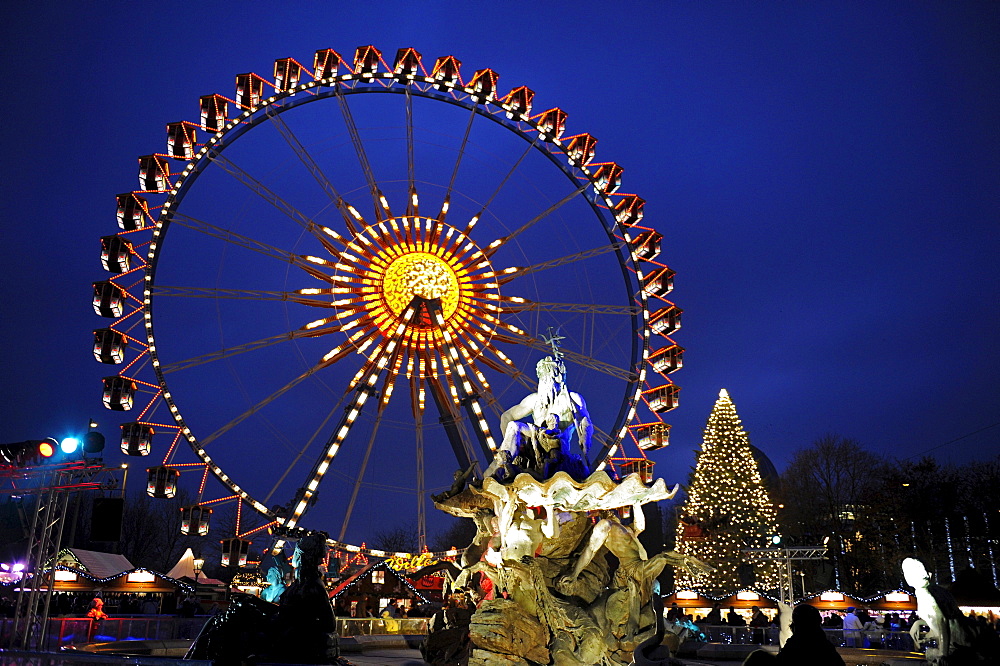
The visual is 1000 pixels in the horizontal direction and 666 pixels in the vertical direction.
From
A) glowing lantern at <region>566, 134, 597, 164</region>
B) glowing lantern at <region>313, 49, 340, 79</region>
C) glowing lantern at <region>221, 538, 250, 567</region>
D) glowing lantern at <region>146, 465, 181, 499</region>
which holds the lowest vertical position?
glowing lantern at <region>221, 538, 250, 567</region>

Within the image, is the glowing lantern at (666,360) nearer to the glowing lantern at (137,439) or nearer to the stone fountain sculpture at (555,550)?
the stone fountain sculpture at (555,550)

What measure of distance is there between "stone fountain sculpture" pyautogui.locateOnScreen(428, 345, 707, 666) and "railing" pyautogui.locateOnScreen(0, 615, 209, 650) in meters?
4.83

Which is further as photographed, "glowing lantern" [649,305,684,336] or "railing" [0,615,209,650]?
"glowing lantern" [649,305,684,336]

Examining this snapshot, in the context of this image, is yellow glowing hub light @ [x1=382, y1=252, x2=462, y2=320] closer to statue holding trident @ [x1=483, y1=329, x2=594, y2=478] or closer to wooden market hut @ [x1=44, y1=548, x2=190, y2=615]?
statue holding trident @ [x1=483, y1=329, x2=594, y2=478]

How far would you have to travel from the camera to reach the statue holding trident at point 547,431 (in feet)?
38.1

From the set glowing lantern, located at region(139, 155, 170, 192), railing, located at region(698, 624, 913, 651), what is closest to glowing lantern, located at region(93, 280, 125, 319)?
glowing lantern, located at region(139, 155, 170, 192)

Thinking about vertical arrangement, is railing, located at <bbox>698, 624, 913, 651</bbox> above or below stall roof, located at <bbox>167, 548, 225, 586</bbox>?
below

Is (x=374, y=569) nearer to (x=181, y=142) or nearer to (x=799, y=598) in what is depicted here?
(x=799, y=598)

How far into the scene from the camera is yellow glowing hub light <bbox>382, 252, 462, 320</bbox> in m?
20.2

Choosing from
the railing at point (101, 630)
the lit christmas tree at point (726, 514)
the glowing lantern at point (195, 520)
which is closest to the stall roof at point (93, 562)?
the glowing lantern at point (195, 520)

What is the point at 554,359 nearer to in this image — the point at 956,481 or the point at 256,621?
the point at 256,621

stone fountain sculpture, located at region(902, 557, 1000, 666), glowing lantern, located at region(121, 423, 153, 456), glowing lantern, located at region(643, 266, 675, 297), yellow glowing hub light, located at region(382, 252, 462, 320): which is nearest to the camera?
stone fountain sculpture, located at region(902, 557, 1000, 666)

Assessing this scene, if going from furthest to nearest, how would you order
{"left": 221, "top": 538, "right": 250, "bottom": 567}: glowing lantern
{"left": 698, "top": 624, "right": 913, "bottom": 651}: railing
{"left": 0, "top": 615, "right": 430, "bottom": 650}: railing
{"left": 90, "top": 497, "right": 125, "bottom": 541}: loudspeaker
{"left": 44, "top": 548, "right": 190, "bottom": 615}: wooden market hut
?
{"left": 44, "top": 548, "right": 190, "bottom": 615}: wooden market hut → {"left": 221, "top": 538, "right": 250, "bottom": 567}: glowing lantern → {"left": 698, "top": 624, "right": 913, "bottom": 651}: railing → {"left": 90, "top": 497, "right": 125, "bottom": 541}: loudspeaker → {"left": 0, "top": 615, "right": 430, "bottom": 650}: railing

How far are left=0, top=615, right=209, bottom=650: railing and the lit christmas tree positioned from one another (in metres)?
20.4
